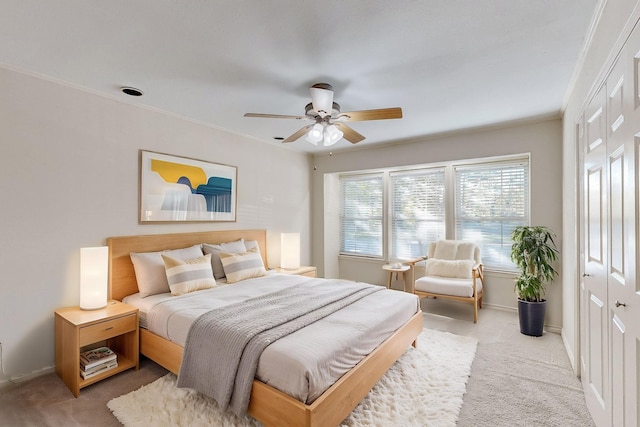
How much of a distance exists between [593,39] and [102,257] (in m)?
4.08

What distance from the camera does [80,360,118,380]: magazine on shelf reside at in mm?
2488

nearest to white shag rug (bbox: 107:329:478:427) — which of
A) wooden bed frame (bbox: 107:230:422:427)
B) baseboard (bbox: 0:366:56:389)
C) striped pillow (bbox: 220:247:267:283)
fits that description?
wooden bed frame (bbox: 107:230:422:427)

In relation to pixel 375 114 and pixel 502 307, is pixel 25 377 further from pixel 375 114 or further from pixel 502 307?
pixel 502 307

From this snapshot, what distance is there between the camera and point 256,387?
188cm

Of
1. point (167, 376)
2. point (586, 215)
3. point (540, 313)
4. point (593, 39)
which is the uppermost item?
point (593, 39)

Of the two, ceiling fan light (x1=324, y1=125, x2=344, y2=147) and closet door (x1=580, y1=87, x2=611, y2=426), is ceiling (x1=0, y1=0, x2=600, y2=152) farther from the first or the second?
closet door (x1=580, y1=87, x2=611, y2=426)

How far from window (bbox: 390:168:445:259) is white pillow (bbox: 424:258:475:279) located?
2.01 ft

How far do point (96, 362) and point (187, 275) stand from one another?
98cm

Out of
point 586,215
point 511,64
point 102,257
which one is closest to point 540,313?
point 586,215

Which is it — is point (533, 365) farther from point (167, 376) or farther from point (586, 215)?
point (167, 376)

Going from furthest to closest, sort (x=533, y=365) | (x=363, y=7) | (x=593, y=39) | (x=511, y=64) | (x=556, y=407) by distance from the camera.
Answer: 1. (x=533, y=365)
2. (x=511, y=64)
3. (x=556, y=407)
4. (x=593, y=39)
5. (x=363, y=7)

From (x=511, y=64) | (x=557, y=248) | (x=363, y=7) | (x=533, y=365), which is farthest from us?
(x=557, y=248)

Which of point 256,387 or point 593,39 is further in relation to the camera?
point 593,39

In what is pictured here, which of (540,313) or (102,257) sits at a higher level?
(102,257)
